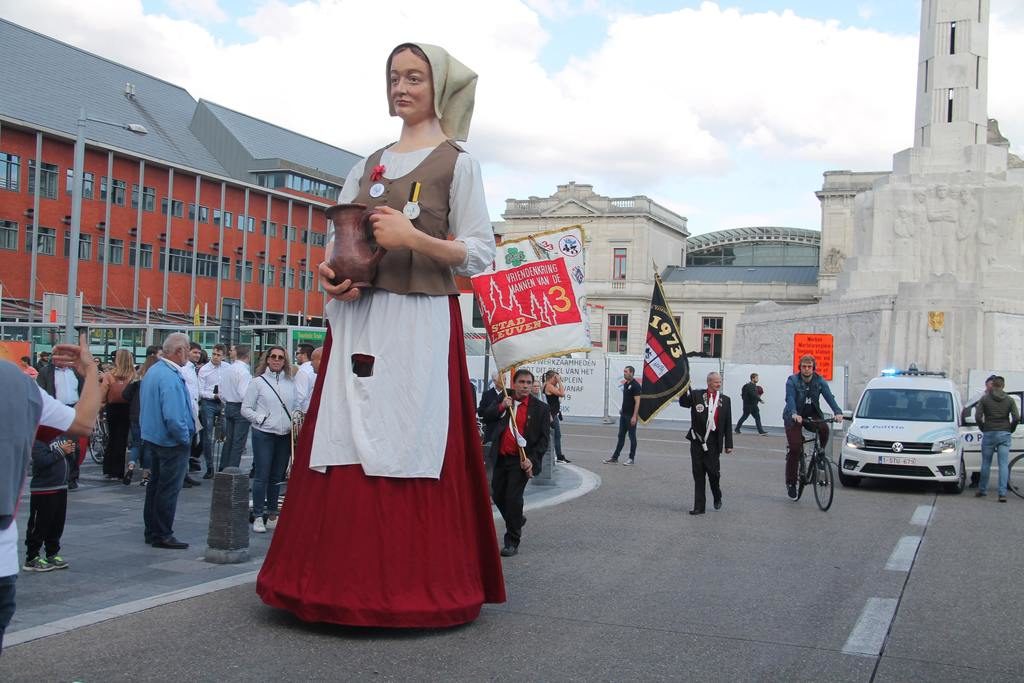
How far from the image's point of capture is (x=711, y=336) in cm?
7781

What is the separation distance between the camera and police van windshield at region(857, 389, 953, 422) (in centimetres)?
1650

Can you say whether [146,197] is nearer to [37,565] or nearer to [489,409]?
[489,409]

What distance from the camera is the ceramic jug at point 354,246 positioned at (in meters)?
6.18

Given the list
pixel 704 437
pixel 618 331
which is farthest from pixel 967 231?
pixel 618 331

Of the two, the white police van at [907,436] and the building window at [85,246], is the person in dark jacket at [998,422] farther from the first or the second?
the building window at [85,246]

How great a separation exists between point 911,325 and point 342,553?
31.1m

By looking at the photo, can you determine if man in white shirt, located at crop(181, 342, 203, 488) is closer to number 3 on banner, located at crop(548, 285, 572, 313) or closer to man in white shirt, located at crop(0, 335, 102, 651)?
number 3 on banner, located at crop(548, 285, 572, 313)

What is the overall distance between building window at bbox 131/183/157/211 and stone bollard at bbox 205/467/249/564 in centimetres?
4682

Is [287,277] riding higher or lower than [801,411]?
higher

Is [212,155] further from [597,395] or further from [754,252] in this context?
[754,252]

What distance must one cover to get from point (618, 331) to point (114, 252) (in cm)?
3903

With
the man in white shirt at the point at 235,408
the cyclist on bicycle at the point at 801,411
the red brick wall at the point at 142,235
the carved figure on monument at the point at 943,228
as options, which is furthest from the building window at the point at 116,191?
the cyclist on bicycle at the point at 801,411

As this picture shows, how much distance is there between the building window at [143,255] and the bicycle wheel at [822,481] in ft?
147

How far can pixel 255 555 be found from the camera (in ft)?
29.5
